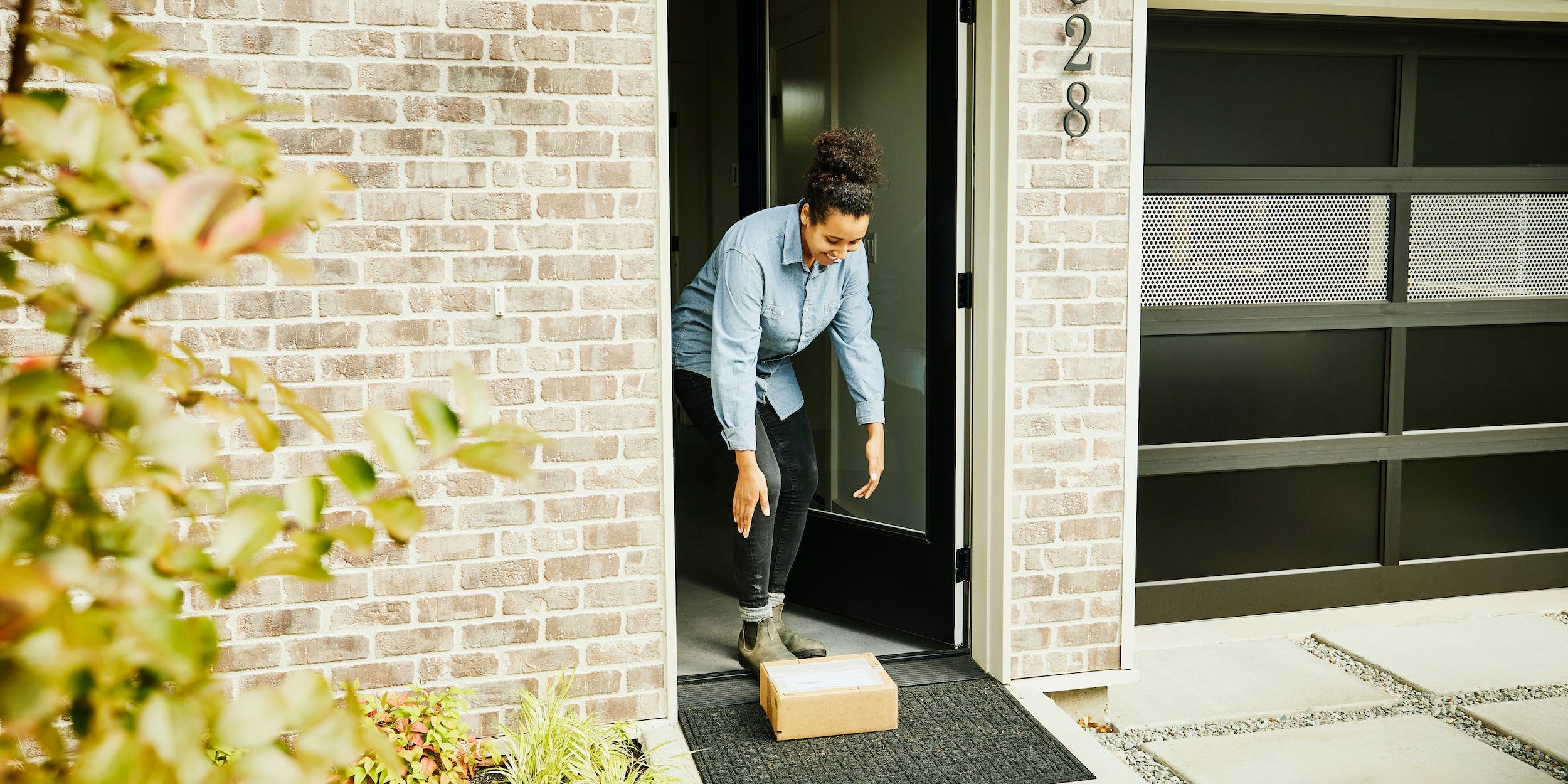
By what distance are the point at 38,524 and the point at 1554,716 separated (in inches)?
146

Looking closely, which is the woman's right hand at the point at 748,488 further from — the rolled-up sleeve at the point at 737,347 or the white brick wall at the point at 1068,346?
the white brick wall at the point at 1068,346

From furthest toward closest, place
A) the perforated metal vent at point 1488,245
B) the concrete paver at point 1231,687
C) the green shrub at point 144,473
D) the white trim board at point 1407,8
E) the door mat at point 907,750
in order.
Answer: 1. the perforated metal vent at point 1488,245
2. the white trim board at point 1407,8
3. the concrete paver at point 1231,687
4. the door mat at point 907,750
5. the green shrub at point 144,473

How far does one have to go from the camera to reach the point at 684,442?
7090mm

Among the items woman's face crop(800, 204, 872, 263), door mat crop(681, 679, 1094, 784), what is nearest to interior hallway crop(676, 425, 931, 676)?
door mat crop(681, 679, 1094, 784)

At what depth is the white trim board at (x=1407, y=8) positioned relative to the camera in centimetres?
350

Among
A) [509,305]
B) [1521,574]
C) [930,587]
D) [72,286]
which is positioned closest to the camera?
[72,286]

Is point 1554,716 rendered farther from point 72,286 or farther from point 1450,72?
point 72,286

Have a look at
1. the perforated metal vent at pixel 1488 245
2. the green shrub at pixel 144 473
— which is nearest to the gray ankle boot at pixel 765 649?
the perforated metal vent at pixel 1488 245

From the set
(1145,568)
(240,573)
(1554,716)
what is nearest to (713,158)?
(1145,568)

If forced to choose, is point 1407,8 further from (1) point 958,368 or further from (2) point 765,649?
(2) point 765,649

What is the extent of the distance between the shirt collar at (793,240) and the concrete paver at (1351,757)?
5.30 ft

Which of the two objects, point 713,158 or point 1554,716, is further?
point 713,158

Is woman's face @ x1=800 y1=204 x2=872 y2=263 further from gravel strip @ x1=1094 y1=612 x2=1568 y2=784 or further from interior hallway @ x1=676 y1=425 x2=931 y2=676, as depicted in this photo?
gravel strip @ x1=1094 y1=612 x2=1568 y2=784

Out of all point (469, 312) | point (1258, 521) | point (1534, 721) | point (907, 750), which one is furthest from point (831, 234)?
point (1534, 721)
